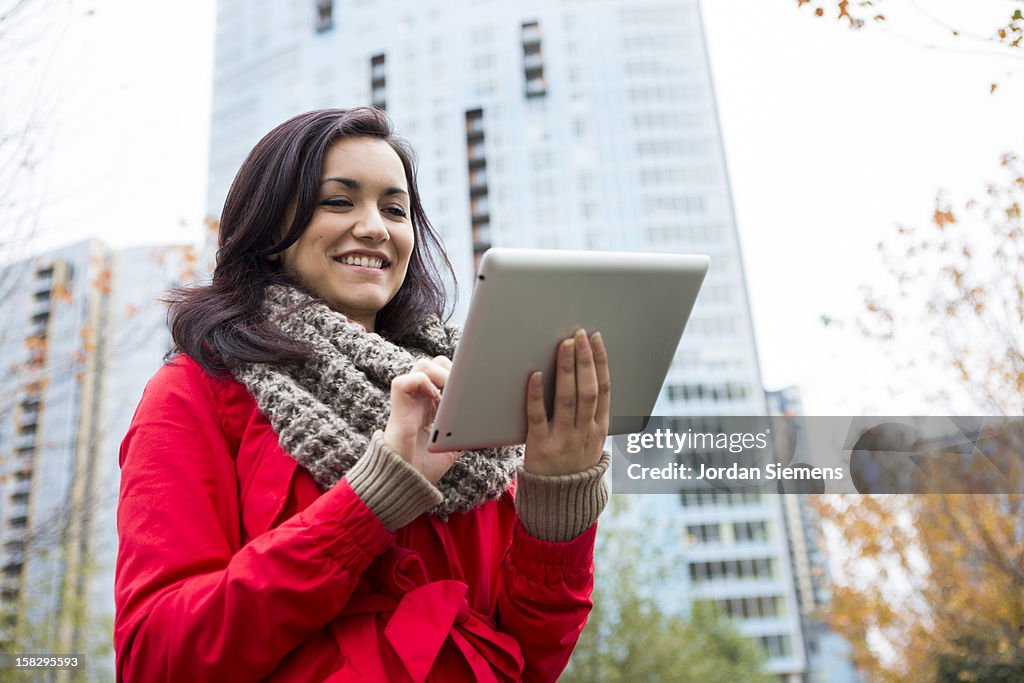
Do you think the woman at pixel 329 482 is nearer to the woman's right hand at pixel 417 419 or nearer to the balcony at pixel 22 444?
the woman's right hand at pixel 417 419

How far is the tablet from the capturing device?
908 millimetres

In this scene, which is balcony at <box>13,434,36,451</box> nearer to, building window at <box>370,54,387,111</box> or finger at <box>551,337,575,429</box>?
finger at <box>551,337,575,429</box>

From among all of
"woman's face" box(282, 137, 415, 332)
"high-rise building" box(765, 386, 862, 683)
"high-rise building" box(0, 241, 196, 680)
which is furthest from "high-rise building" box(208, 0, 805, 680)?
"woman's face" box(282, 137, 415, 332)

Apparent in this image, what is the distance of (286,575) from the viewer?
87 centimetres

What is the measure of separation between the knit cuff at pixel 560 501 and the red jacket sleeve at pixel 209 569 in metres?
0.22

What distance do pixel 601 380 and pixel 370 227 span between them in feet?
Result: 1.41

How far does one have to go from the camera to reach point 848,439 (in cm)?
246

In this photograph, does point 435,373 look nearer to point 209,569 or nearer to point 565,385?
point 565,385

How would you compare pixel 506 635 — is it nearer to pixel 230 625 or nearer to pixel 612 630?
pixel 230 625

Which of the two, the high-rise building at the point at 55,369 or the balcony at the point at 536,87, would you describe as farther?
the balcony at the point at 536,87

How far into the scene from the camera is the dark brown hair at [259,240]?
44.2 inches

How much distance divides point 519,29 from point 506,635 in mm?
34684

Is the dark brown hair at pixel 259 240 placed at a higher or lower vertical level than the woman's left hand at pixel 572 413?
higher

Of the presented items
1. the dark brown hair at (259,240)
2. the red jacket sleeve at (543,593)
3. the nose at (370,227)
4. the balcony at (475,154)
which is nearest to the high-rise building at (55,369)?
the dark brown hair at (259,240)
